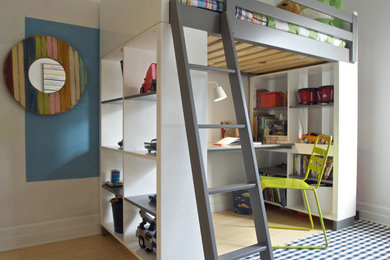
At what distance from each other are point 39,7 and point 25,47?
37 cm

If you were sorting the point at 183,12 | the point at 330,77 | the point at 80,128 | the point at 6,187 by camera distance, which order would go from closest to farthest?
the point at 183,12 → the point at 6,187 → the point at 80,128 → the point at 330,77

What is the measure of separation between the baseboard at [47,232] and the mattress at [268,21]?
6.74 ft

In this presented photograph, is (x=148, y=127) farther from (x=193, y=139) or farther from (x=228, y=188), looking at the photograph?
(x=228, y=188)

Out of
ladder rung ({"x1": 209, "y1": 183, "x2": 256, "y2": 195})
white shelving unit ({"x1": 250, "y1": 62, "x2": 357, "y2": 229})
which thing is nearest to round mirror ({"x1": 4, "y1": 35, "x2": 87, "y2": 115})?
ladder rung ({"x1": 209, "y1": 183, "x2": 256, "y2": 195})

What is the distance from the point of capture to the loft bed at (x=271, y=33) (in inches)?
76.2

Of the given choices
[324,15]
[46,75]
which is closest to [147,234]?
[46,75]

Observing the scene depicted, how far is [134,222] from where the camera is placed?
2309mm

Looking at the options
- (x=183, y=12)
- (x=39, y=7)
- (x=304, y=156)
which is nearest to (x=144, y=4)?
(x=183, y=12)

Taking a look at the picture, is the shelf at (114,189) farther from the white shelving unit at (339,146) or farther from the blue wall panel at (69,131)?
the white shelving unit at (339,146)

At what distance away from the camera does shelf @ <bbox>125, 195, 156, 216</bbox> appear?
1915 mm

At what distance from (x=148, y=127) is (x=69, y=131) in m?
0.82

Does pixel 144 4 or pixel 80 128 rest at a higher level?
pixel 144 4

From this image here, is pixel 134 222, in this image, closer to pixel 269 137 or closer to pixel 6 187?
pixel 6 187

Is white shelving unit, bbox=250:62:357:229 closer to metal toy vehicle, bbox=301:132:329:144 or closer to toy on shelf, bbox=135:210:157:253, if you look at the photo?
metal toy vehicle, bbox=301:132:329:144
